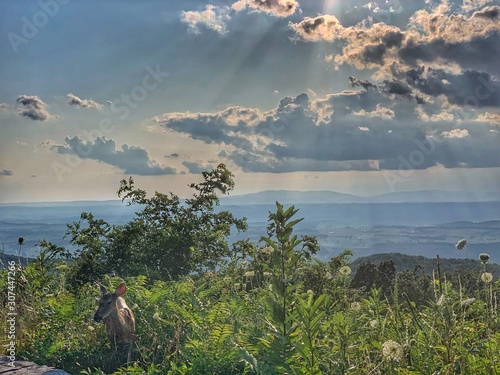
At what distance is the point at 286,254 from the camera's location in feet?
14.7

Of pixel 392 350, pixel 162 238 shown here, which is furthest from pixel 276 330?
pixel 162 238

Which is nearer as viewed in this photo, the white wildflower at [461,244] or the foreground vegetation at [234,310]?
the foreground vegetation at [234,310]

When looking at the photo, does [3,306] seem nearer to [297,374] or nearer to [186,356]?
[186,356]

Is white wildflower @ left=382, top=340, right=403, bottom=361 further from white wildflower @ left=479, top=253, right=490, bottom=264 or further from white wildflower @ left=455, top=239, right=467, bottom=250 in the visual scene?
white wildflower @ left=479, top=253, right=490, bottom=264

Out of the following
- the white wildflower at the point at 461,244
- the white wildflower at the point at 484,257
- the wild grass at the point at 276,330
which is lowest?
the wild grass at the point at 276,330

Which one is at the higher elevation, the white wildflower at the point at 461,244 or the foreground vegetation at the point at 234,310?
the white wildflower at the point at 461,244

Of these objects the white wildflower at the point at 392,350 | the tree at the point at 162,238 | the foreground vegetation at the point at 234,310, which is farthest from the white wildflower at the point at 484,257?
the tree at the point at 162,238

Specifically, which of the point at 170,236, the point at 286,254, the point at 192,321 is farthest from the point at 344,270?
the point at 170,236

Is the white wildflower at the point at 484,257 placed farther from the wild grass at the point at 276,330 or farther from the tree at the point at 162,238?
the tree at the point at 162,238

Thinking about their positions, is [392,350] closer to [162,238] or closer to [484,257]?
[484,257]

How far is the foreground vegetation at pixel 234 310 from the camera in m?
4.38

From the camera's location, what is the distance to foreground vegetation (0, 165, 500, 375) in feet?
14.4

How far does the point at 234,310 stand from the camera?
20.9 feet

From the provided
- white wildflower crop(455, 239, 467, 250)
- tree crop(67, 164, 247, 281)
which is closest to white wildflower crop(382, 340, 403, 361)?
white wildflower crop(455, 239, 467, 250)
